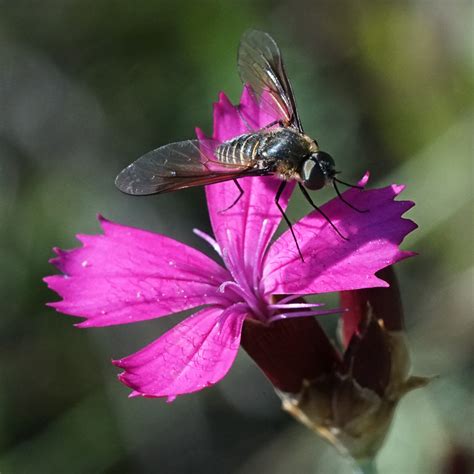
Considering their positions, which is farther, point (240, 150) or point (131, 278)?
point (131, 278)

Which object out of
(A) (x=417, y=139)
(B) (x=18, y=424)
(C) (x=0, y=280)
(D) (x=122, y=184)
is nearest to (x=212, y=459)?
(B) (x=18, y=424)

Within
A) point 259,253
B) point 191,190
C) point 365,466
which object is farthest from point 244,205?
point 191,190

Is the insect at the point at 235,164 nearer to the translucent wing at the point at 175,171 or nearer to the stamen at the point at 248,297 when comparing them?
the translucent wing at the point at 175,171

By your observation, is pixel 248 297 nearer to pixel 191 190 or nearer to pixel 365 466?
pixel 365 466

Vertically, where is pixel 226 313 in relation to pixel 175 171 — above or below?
below

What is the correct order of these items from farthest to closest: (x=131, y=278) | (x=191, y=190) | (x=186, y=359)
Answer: (x=191, y=190) → (x=131, y=278) → (x=186, y=359)

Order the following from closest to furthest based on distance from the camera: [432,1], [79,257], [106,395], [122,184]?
1. [122,184]
2. [79,257]
3. [106,395]
4. [432,1]

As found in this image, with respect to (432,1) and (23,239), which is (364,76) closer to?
(432,1)
